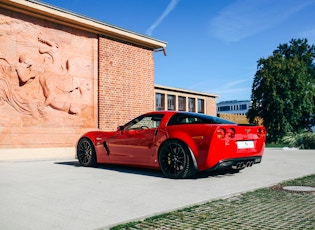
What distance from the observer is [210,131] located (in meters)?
5.41

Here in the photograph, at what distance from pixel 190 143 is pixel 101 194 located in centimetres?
184

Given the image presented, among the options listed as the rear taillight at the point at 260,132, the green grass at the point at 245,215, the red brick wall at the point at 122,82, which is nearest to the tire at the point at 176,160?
the green grass at the point at 245,215

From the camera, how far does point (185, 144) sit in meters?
5.62

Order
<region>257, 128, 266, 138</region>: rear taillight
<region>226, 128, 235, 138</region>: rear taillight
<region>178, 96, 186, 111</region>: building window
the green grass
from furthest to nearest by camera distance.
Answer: <region>178, 96, 186, 111</region>: building window → <region>257, 128, 266, 138</region>: rear taillight → <region>226, 128, 235, 138</region>: rear taillight → the green grass

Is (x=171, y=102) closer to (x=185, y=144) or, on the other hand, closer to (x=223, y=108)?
(x=185, y=144)

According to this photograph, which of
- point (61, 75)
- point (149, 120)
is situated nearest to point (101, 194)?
point (149, 120)

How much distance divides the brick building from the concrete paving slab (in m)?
4.34

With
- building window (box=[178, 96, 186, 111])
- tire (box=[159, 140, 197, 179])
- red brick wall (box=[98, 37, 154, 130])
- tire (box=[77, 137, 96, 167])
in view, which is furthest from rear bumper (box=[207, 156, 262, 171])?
building window (box=[178, 96, 186, 111])

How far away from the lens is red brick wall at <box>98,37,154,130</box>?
43.0 ft

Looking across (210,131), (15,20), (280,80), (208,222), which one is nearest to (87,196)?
(208,222)

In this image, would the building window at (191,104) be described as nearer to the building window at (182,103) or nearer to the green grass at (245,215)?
the building window at (182,103)

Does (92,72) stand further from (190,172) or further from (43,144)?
(190,172)

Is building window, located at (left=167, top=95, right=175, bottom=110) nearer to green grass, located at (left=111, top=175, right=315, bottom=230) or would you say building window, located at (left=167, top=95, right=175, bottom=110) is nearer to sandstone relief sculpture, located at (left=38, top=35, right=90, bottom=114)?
sandstone relief sculpture, located at (left=38, top=35, right=90, bottom=114)

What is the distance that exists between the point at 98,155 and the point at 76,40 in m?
6.38
